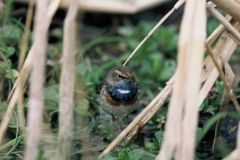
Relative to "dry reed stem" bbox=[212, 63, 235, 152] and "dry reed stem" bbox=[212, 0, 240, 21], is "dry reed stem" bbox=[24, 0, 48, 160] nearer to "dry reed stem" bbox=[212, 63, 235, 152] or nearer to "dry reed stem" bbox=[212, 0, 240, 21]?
"dry reed stem" bbox=[212, 0, 240, 21]

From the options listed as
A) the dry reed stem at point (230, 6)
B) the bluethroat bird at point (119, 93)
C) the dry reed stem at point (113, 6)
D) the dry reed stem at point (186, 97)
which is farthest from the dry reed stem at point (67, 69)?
the dry reed stem at point (113, 6)

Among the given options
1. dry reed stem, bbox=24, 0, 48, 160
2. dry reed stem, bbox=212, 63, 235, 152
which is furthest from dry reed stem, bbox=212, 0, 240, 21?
dry reed stem, bbox=24, 0, 48, 160

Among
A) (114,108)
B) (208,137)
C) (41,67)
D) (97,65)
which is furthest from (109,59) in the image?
(41,67)

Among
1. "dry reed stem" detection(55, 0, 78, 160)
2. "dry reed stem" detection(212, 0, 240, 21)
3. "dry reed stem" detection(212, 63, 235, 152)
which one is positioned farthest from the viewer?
"dry reed stem" detection(212, 63, 235, 152)

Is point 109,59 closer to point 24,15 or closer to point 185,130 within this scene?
point 24,15

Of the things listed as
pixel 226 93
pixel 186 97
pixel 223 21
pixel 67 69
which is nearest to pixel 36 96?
Result: pixel 67 69
